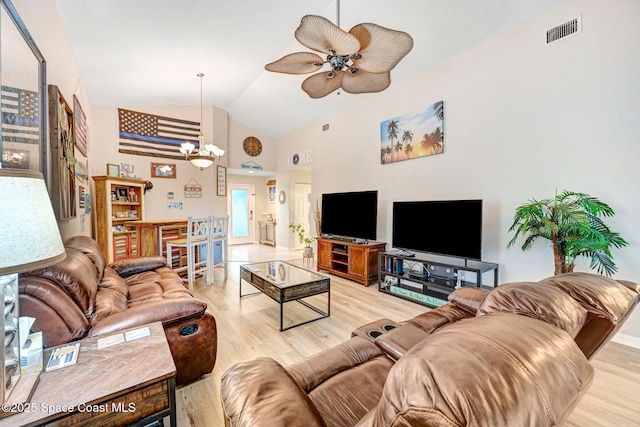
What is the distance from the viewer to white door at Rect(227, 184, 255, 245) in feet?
27.2

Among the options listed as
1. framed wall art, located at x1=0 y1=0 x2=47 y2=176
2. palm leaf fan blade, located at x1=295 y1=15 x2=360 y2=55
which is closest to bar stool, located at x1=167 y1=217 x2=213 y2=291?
framed wall art, located at x1=0 y1=0 x2=47 y2=176

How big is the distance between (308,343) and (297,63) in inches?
97.9

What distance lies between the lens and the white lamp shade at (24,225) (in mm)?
759

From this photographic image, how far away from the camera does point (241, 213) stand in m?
8.54

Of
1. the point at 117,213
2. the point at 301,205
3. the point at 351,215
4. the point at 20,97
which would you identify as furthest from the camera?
the point at 301,205

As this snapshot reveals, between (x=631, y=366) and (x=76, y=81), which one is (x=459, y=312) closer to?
(x=631, y=366)

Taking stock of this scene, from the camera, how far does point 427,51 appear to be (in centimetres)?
343

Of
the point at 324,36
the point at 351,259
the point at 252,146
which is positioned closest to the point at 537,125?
the point at 324,36

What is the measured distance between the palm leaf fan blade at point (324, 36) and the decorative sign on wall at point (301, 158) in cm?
422

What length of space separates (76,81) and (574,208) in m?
5.77

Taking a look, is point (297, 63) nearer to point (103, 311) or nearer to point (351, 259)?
point (103, 311)

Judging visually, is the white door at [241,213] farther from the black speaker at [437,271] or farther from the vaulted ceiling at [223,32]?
the black speaker at [437,271]

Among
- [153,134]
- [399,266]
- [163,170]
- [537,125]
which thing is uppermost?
[153,134]

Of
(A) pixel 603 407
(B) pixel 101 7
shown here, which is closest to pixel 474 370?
(A) pixel 603 407
